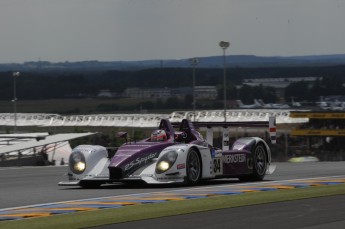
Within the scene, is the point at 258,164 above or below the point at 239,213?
above

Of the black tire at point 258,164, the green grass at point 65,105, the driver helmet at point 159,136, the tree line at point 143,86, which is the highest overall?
the tree line at point 143,86

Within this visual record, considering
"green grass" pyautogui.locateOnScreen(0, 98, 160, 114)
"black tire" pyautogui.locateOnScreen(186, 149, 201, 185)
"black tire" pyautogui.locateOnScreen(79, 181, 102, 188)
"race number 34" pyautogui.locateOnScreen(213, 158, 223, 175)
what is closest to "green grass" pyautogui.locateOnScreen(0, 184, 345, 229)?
"black tire" pyautogui.locateOnScreen(186, 149, 201, 185)

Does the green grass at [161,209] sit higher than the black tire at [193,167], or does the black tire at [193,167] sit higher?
the black tire at [193,167]

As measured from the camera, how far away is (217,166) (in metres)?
22.4

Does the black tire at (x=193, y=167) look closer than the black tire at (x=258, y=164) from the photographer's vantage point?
Yes

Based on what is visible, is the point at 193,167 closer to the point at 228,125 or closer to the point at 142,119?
the point at 228,125

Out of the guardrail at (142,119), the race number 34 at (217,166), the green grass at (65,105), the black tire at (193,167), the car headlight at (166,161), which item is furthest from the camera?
the green grass at (65,105)

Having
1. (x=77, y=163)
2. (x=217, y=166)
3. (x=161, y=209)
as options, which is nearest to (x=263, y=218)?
(x=161, y=209)

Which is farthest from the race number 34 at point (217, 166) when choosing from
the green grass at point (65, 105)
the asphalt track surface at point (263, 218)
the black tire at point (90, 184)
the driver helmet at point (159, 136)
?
the green grass at point (65, 105)

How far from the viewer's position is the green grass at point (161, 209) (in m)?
14.2

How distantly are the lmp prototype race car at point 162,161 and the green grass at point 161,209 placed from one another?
8.22 ft

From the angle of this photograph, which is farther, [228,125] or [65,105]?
[65,105]

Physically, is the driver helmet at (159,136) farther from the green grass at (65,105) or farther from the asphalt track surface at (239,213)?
the green grass at (65,105)

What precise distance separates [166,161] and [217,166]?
1.79m
